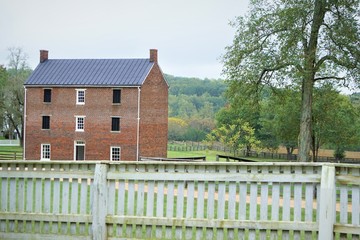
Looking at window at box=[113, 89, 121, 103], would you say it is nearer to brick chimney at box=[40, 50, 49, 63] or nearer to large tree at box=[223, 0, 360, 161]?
brick chimney at box=[40, 50, 49, 63]

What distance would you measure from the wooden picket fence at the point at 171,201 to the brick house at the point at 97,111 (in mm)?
43396

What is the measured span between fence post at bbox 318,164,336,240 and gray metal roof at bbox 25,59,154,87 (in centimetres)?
4469

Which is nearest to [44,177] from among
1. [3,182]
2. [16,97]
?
[3,182]

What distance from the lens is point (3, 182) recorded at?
7.80 m

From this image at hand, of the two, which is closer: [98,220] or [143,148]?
[98,220]

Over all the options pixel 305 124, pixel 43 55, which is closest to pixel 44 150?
pixel 43 55

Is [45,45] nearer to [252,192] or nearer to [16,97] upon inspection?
[16,97]

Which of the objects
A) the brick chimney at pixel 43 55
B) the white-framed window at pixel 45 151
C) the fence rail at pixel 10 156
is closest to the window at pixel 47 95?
the white-framed window at pixel 45 151

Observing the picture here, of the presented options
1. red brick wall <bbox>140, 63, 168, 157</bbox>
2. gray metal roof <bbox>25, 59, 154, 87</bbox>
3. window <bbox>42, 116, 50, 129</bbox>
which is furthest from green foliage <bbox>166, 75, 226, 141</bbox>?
window <bbox>42, 116, 50, 129</bbox>

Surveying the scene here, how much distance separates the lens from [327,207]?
6980 mm

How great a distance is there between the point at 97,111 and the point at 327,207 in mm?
46600

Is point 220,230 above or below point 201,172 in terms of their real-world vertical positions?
below

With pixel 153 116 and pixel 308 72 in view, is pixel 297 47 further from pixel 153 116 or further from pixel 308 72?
pixel 153 116

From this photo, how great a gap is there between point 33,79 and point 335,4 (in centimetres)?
3546
